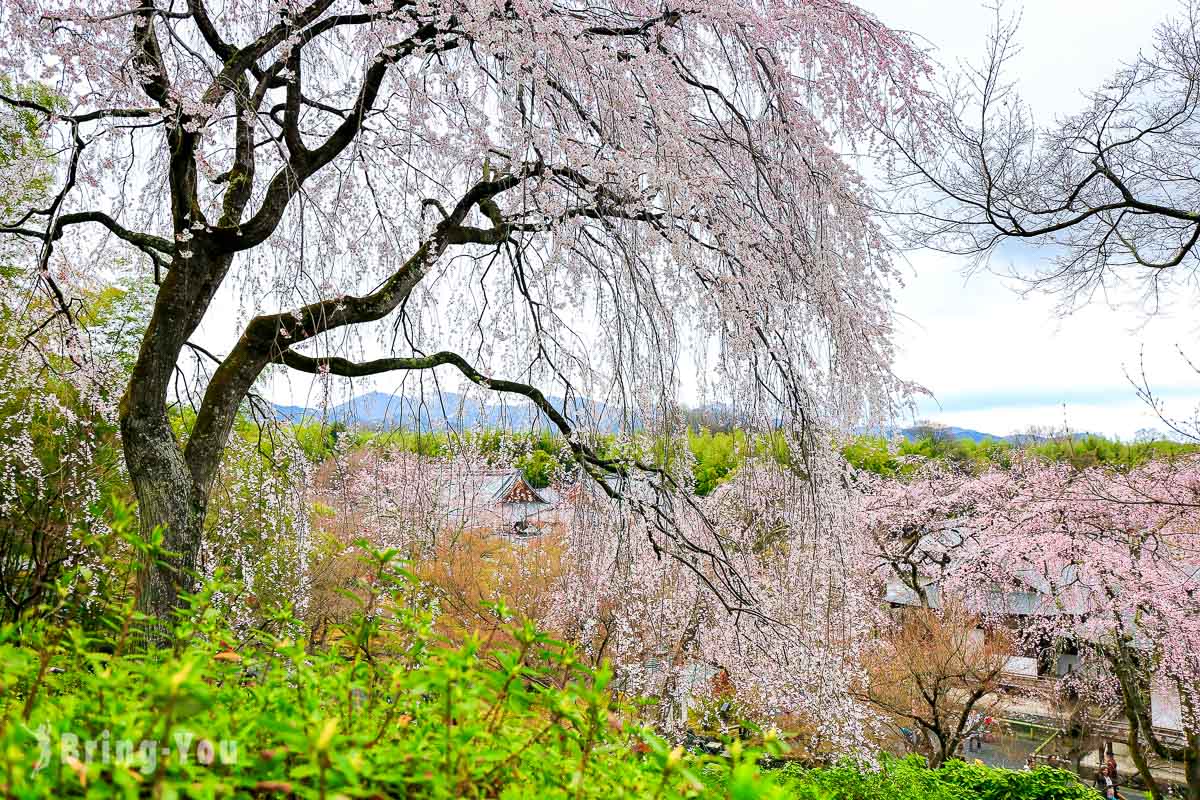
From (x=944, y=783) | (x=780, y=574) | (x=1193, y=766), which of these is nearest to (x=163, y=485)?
(x=780, y=574)

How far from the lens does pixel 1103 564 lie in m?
7.86

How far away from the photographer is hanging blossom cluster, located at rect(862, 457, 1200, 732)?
7.06 m

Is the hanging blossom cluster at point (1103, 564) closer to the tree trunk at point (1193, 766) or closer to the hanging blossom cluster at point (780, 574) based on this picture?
the tree trunk at point (1193, 766)

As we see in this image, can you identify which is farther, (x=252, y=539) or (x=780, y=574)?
(x=252, y=539)

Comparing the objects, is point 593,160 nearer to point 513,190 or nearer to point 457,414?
point 513,190

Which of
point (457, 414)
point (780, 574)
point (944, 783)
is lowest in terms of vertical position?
point (944, 783)

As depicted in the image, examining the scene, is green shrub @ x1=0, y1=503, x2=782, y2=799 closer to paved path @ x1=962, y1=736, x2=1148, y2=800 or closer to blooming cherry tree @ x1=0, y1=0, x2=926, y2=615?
blooming cherry tree @ x1=0, y1=0, x2=926, y2=615

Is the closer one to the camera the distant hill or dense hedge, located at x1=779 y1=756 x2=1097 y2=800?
the distant hill

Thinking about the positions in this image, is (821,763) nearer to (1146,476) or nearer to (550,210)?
(1146,476)

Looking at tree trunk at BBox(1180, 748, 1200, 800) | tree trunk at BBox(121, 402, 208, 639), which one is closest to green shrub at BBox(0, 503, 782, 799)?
tree trunk at BBox(121, 402, 208, 639)

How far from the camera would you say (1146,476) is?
9562mm

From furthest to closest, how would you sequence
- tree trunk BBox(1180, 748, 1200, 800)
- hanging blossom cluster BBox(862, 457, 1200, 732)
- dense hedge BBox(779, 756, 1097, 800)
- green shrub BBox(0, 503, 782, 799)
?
tree trunk BBox(1180, 748, 1200, 800) < hanging blossom cluster BBox(862, 457, 1200, 732) < dense hedge BBox(779, 756, 1097, 800) < green shrub BBox(0, 503, 782, 799)

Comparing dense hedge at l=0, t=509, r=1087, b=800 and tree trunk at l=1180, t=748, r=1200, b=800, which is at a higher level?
dense hedge at l=0, t=509, r=1087, b=800

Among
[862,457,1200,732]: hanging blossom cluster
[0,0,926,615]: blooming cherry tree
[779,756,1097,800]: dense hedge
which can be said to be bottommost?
[779,756,1097,800]: dense hedge
